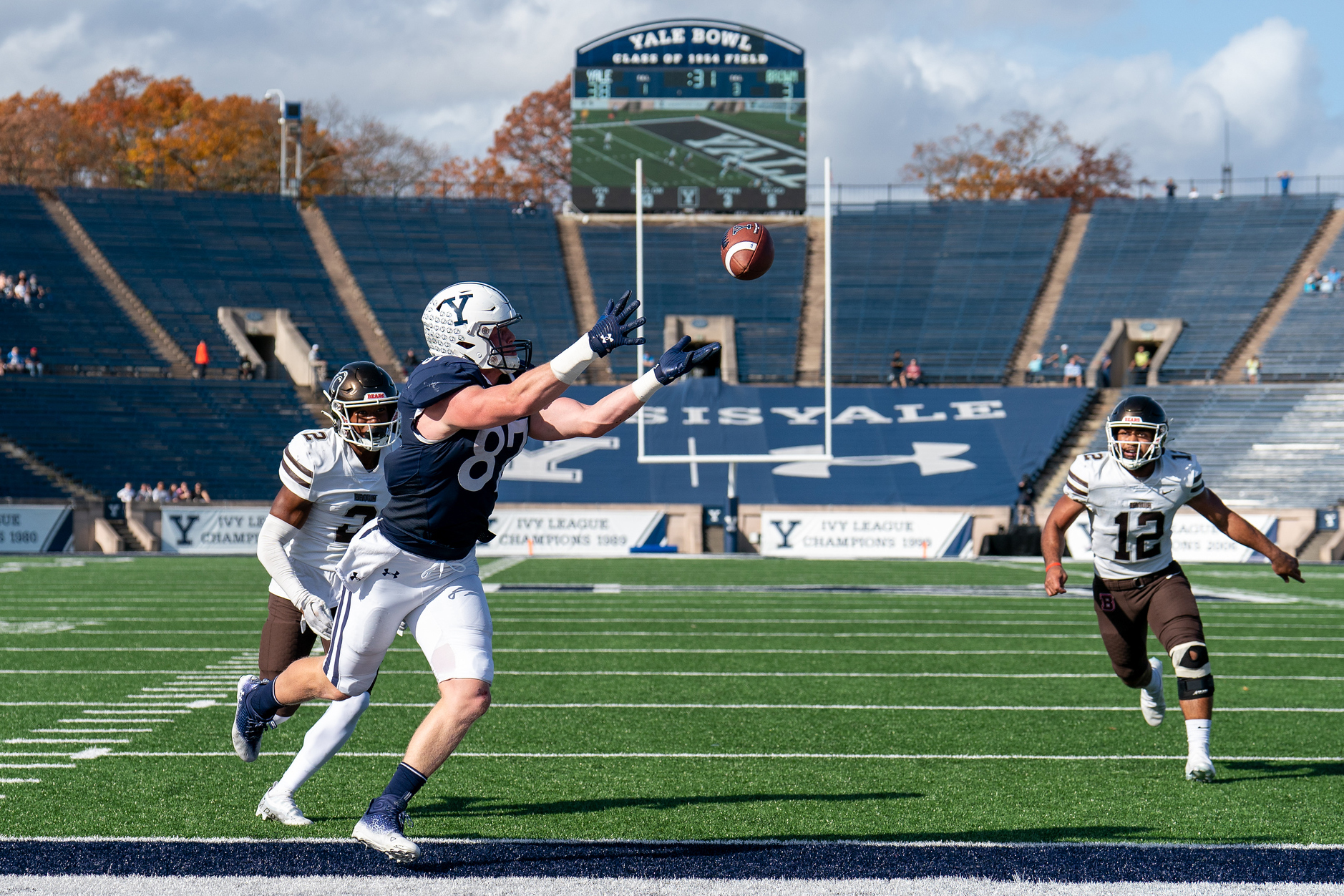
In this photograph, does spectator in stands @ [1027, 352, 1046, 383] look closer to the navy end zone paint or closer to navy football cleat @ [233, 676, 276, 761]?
the navy end zone paint

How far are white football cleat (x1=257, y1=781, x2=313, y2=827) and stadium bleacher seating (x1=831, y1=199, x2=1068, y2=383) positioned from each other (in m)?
27.3

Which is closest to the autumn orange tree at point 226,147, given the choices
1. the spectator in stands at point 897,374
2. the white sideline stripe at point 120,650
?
the spectator in stands at point 897,374

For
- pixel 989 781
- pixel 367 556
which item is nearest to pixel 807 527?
pixel 989 781

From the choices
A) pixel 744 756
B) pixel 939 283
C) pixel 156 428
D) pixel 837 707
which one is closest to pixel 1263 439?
pixel 939 283

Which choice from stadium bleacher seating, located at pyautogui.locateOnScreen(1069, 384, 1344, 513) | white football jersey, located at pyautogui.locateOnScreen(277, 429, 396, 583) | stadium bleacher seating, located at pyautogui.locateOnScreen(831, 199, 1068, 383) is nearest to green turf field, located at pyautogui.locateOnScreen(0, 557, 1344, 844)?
white football jersey, located at pyautogui.locateOnScreen(277, 429, 396, 583)

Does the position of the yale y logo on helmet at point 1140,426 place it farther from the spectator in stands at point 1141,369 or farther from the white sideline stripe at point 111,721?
the spectator in stands at point 1141,369

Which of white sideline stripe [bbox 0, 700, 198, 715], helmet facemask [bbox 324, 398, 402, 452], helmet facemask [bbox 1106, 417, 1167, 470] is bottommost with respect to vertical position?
white sideline stripe [bbox 0, 700, 198, 715]

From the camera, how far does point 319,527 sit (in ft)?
17.2

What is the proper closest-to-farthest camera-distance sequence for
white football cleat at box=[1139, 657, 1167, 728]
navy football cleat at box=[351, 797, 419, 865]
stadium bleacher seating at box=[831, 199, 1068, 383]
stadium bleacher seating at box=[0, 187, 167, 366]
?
1. navy football cleat at box=[351, 797, 419, 865]
2. white football cleat at box=[1139, 657, 1167, 728]
3. stadium bleacher seating at box=[0, 187, 167, 366]
4. stadium bleacher seating at box=[831, 199, 1068, 383]

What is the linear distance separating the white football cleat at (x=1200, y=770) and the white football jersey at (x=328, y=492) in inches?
135

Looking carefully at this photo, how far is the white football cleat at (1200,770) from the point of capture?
537 cm

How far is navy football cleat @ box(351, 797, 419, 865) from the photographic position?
3.86 meters

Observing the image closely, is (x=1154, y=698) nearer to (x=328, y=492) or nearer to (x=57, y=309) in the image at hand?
(x=328, y=492)

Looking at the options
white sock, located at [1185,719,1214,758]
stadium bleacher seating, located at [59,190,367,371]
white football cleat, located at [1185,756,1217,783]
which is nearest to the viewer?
white football cleat, located at [1185,756,1217,783]
